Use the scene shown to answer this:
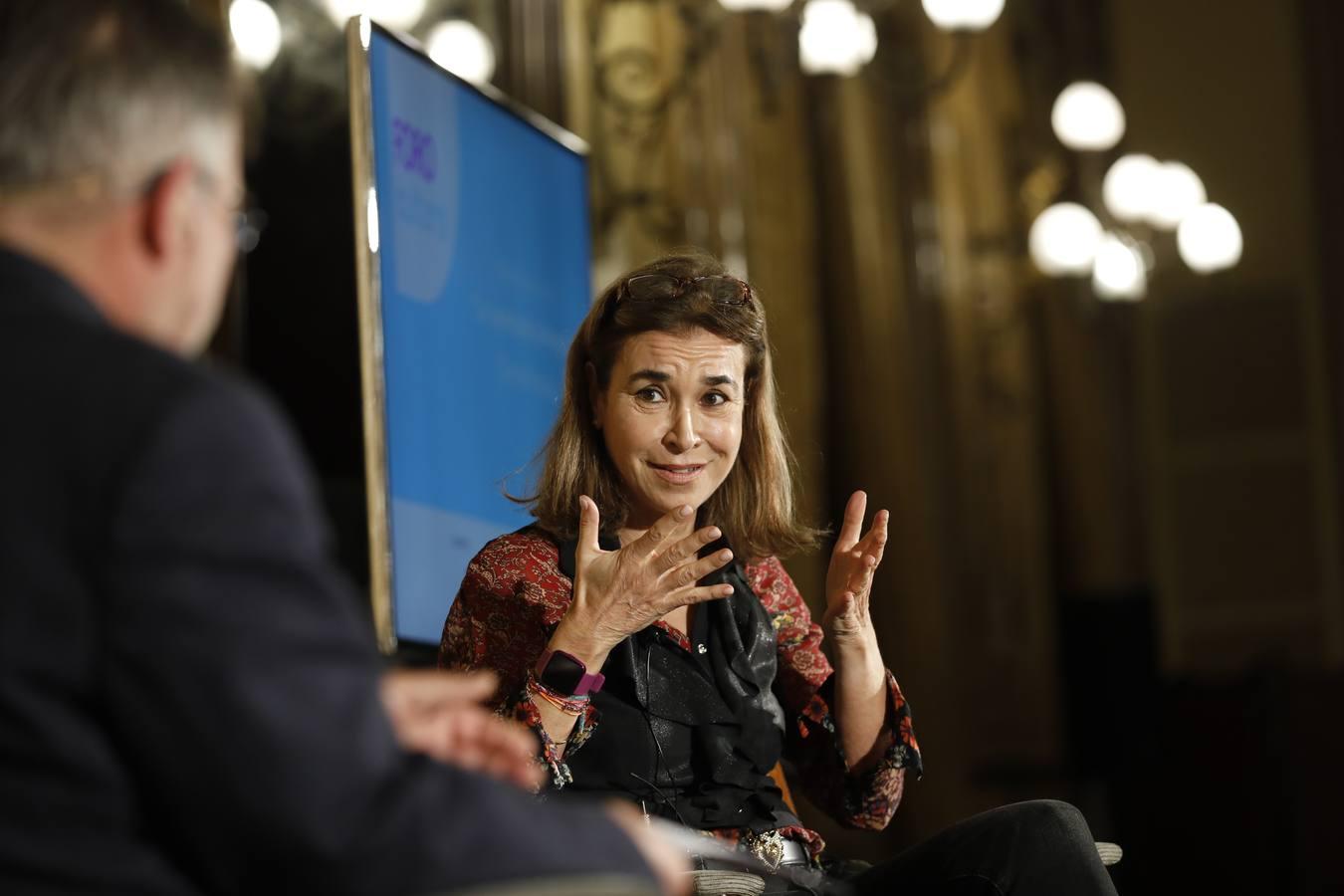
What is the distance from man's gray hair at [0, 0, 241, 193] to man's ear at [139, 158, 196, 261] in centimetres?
1

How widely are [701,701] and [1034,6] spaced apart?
6513 millimetres

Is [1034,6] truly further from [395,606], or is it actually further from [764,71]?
[395,606]

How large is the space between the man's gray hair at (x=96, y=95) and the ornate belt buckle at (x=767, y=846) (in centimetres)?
134

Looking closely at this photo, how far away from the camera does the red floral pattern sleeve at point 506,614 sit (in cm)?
229

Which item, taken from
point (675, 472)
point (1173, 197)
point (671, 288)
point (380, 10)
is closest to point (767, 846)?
point (675, 472)

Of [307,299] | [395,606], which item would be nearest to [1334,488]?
[307,299]

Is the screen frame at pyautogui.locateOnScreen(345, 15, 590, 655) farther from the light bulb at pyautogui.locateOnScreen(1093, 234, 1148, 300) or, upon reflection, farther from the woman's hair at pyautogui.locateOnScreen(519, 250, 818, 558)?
the light bulb at pyautogui.locateOnScreen(1093, 234, 1148, 300)

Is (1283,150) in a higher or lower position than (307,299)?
higher

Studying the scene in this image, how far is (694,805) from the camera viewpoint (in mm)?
2250

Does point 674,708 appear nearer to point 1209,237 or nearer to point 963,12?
point 963,12

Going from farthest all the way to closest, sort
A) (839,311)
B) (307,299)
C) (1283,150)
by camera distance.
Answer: (1283,150) < (839,311) < (307,299)

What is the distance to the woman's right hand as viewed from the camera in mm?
2066

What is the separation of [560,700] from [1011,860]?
63cm

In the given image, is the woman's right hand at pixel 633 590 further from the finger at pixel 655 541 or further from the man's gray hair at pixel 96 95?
the man's gray hair at pixel 96 95
